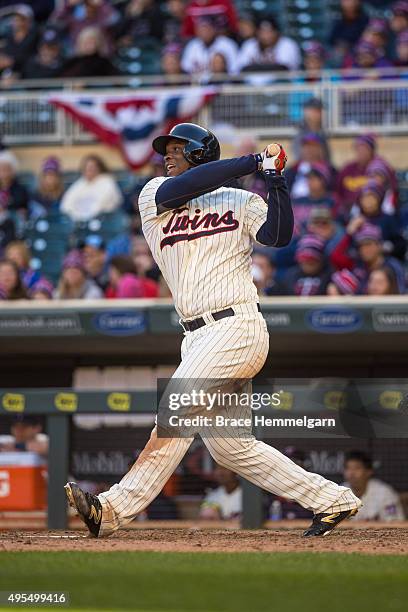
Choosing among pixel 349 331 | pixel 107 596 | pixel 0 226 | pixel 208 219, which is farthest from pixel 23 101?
pixel 107 596

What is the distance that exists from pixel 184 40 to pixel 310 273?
5002 millimetres

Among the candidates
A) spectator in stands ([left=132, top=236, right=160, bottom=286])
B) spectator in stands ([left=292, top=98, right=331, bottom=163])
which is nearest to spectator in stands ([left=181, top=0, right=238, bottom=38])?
spectator in stands ([left=292, top=98, right=331, bottom=163])

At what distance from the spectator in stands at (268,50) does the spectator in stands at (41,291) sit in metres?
3.57

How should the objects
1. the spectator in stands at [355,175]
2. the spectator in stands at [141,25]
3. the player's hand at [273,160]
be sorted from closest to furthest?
the player's hand at [273,160] → the spectator in stands at [355,175] → the spectator in stands at [141,25]

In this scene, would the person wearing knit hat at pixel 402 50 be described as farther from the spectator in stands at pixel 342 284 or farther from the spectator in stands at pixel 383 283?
the spectator in stands at pixel 383 283

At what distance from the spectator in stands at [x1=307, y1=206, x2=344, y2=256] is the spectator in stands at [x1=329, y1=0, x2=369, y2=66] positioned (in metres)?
3.68

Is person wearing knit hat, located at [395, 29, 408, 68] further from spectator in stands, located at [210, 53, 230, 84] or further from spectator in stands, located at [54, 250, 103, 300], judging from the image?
spectator in stands, located at [54, 250, 103, 300]

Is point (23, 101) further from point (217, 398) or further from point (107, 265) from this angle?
point (217, 398)

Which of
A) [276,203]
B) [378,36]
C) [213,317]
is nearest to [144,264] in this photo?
[378,36]

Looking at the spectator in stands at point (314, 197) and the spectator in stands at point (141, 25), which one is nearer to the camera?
the spectator in stands at point (314, 197)

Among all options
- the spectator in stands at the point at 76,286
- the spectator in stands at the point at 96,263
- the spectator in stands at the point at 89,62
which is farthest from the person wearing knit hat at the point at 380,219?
the spectator in stands at the point at 89,62

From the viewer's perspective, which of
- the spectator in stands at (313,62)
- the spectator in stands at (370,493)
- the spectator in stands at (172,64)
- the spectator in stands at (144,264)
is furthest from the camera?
the spectator in stands at (172,64)

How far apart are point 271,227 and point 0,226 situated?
21.8 ft

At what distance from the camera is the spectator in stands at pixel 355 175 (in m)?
10.7
